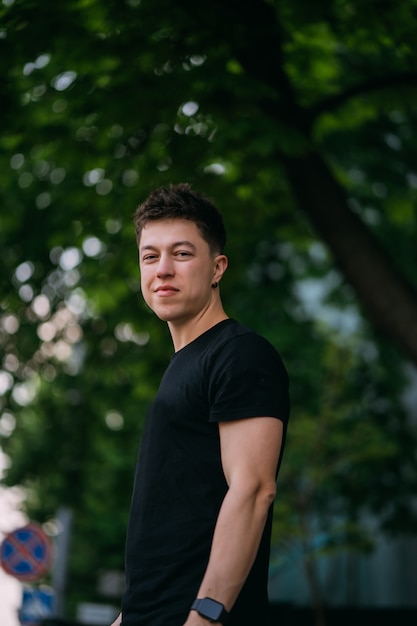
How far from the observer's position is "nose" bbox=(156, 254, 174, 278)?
2.77 meters

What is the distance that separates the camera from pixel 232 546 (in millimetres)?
2436

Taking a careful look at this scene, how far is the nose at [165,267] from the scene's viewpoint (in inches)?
109

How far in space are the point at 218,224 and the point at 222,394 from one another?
22.3 inches

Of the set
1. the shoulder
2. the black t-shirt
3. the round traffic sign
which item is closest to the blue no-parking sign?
the round traffic sign

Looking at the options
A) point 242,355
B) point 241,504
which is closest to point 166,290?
point 242,355

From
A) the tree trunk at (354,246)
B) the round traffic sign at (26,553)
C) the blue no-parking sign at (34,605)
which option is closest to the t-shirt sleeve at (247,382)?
the tree trunk at (354,246)

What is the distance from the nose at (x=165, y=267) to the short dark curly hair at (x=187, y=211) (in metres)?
0.12

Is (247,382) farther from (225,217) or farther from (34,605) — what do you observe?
(34,605)

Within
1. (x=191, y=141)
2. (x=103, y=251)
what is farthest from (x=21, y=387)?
(x=191, y=141)

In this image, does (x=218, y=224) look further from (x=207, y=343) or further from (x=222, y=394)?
(x=222, y=394)

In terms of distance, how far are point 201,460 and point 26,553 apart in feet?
36.5

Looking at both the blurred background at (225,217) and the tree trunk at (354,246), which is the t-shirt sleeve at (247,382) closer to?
the blurred background at (225,217)

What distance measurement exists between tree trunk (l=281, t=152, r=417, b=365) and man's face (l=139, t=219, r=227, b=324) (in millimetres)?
5784

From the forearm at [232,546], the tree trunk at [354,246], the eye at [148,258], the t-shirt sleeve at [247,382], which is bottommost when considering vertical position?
the tree trunk at [354,246]
